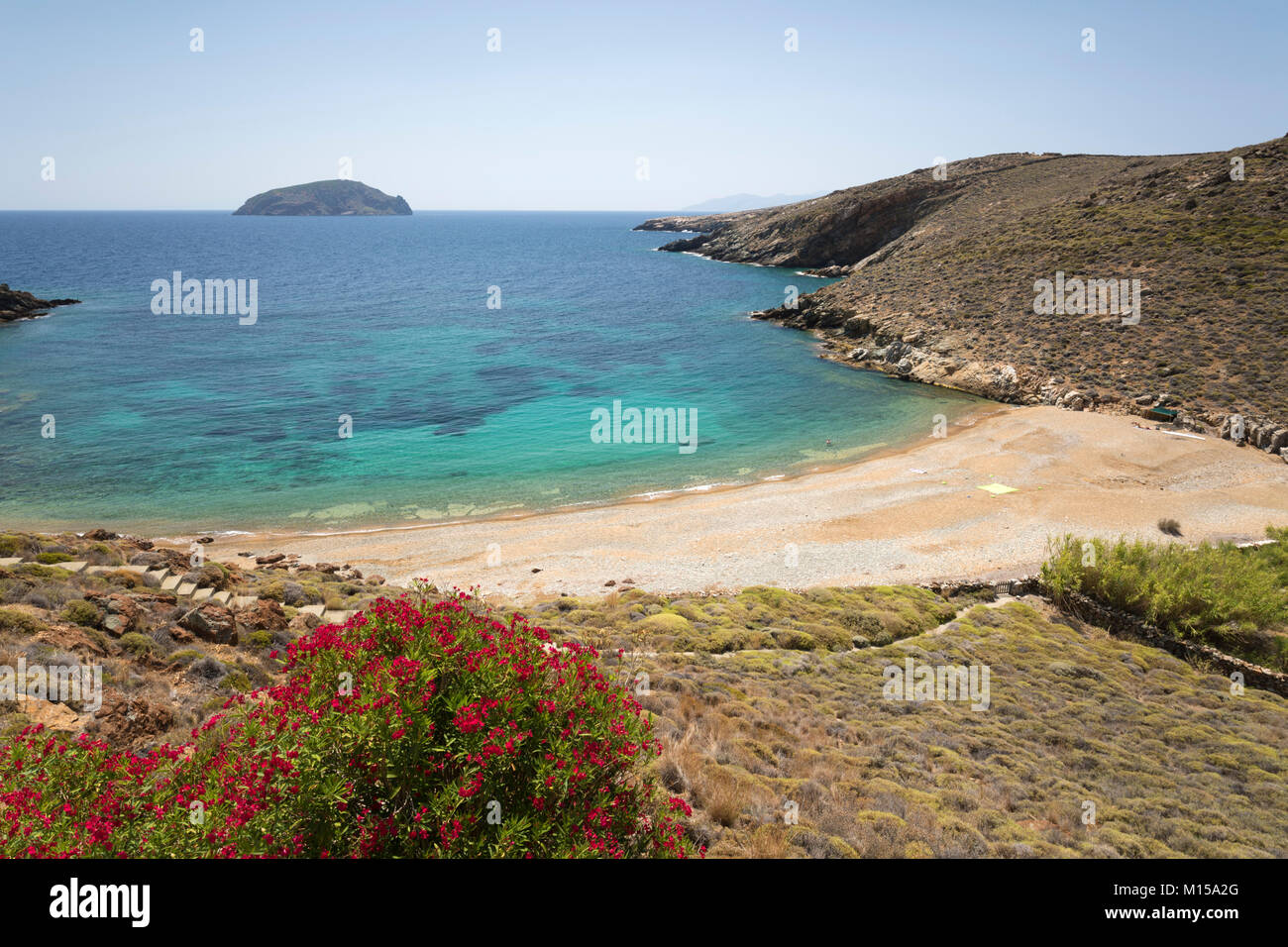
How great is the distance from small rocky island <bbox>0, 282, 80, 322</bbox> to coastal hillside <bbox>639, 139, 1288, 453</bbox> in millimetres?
76840

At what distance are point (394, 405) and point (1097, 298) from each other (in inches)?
1925

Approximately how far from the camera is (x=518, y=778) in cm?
586

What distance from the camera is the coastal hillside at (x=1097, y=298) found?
37812 millimetres

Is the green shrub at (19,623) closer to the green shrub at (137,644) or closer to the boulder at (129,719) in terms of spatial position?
the green shrub at (137,644)

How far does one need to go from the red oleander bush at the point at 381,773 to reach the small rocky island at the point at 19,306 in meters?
85.3

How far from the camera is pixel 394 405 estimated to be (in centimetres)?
4312

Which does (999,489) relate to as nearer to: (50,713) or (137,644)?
(137,644)

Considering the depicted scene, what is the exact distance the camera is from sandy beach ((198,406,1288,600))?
72.2ft

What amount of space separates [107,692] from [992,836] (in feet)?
41.6

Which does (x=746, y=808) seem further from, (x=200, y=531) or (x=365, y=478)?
(x=365, y=478)

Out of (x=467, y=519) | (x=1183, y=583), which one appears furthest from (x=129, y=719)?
(x=1183, y=583)

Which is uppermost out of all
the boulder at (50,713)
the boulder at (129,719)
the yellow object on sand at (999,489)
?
the yellow object on sand at (999,489)

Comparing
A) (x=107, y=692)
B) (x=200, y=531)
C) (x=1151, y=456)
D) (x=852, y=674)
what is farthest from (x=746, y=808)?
(x=1151, y=456)

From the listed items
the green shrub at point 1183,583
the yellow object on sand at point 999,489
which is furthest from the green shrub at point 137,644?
the yellow object on sand at point 999,489
